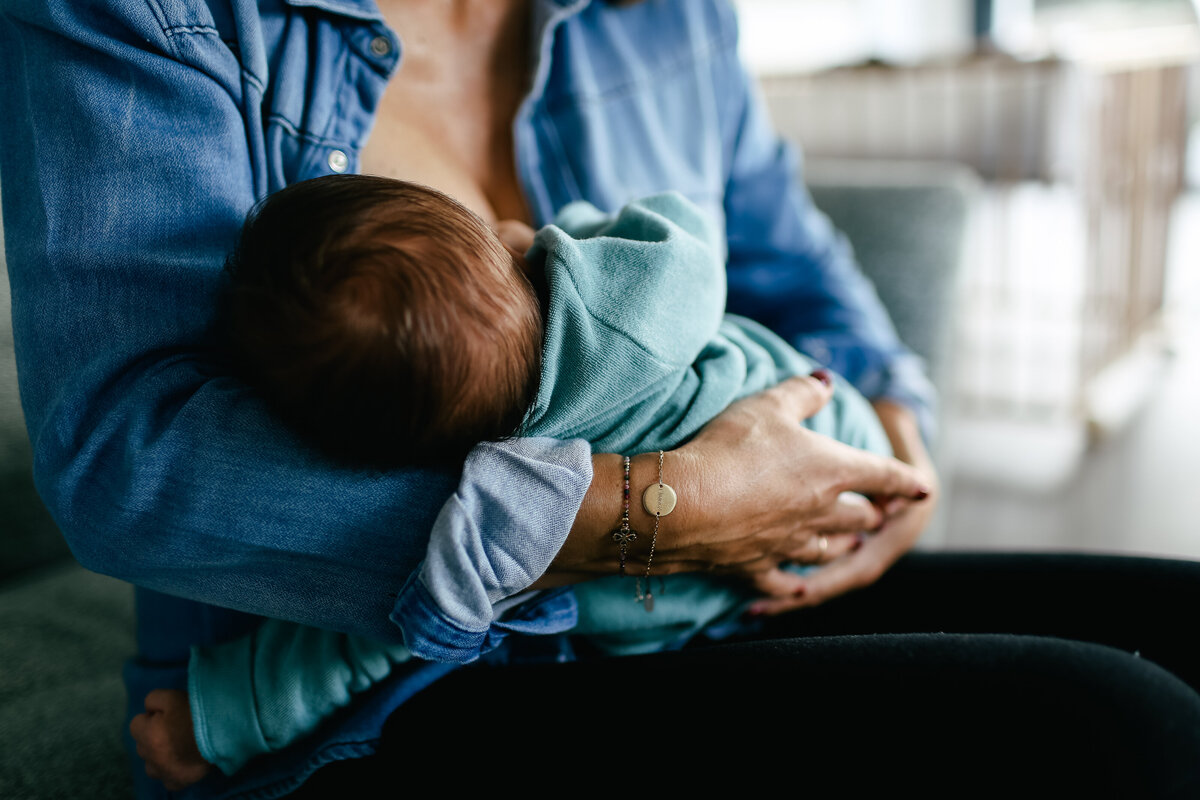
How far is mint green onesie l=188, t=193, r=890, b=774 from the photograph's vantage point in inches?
24.5

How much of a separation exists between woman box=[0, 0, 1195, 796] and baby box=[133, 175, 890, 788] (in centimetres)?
3

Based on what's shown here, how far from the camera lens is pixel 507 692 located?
622 mm

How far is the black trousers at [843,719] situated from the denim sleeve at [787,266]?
446 millimetres

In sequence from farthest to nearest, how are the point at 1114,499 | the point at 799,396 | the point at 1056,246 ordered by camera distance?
1. the point at 1056,246
2. the point at 1114,499
3. the point at 799,396

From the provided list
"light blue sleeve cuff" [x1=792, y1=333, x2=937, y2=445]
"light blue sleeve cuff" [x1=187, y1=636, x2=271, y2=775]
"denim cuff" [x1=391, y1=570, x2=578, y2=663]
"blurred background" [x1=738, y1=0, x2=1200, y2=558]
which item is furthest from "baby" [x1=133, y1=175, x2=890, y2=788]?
"blurred background" [x1=738, y1=0, x2=1200, y2=558]

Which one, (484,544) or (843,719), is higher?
(484,544)

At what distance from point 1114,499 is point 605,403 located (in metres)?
1.86

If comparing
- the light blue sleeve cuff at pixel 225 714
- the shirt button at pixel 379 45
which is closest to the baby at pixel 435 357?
the light blue sleeve cuff at pixel 225 714

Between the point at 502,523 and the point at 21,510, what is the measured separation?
78 cm

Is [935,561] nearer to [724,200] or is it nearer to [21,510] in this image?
[724,200]

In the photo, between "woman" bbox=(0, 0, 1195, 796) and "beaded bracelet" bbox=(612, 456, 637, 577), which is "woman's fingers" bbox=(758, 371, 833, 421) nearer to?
"woman" bbox=(0, 0, 1195, 796)

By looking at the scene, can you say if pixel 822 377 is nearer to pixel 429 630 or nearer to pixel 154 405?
pixel 429 630

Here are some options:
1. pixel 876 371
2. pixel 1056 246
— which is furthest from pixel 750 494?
pixel 1056 246

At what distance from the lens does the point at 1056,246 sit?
2400 mm
